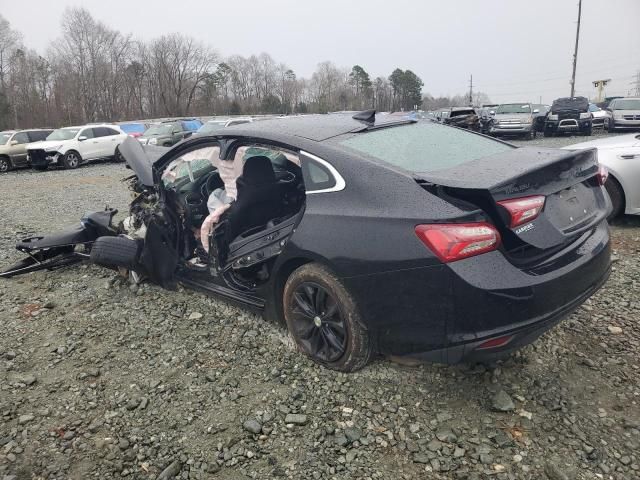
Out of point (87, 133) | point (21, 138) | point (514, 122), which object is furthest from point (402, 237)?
point (21, 138)

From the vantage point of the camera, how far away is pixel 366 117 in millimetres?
3496

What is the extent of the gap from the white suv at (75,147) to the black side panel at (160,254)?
14.7m

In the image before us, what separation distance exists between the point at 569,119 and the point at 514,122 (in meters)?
2.40

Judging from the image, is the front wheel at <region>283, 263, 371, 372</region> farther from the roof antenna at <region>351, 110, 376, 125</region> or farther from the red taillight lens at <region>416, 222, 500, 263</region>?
the roof antenna at <region>351, 110, 376, 125</region>

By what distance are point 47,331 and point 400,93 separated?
84.0 metres

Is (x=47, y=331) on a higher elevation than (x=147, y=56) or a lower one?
lower

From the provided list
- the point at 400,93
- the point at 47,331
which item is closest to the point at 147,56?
the point at 400,93

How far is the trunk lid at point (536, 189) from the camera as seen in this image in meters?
2.34

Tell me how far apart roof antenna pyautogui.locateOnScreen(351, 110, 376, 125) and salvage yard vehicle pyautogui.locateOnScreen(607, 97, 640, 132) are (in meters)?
20.5

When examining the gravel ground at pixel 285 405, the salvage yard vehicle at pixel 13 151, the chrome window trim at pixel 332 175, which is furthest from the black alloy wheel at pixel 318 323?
the salvage yard vehicle at pixel 13 151

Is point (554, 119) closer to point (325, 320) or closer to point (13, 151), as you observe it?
point (325, 320)

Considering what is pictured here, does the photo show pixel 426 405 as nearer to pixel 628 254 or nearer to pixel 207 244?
pixel 207 244

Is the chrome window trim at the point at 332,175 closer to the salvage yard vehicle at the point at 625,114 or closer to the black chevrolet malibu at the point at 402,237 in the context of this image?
the black chevrolet malibu at the point at 402,237

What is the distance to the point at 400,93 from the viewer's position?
81938 millimetres
